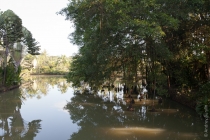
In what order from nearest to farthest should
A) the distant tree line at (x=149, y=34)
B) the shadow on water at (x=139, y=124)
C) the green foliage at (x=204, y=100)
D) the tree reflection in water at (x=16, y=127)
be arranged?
the tree reflection in water at (x=16, y=127), the shadow on water at (x=139, y=124), the distant tree line at (x=149, y=34), the green foliage at (x=204, y=100)

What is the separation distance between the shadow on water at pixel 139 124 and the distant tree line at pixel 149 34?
1.12m

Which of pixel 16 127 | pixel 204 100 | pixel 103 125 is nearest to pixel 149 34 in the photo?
pixel 204 100

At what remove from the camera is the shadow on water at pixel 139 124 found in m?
7.67

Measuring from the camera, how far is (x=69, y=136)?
7.50 metres

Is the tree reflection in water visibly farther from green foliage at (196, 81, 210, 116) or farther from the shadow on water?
green foliage at (196, 81, 210, 116)

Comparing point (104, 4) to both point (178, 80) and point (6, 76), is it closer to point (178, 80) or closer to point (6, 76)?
point (178, 80)

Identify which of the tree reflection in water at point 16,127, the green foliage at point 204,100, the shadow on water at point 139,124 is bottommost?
the tree reflection in water at point 16,127

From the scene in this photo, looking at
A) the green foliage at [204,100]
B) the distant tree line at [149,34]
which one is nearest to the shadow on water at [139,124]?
the green foliage at [204,100]

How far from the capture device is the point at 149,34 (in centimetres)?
820

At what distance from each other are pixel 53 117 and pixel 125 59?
536 cm

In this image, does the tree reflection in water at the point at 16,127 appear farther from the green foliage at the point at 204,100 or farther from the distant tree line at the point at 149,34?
the green foliage at the point at 204,100

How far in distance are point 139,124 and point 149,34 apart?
3.84m

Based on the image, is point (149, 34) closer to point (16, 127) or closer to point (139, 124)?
point (139, 124)

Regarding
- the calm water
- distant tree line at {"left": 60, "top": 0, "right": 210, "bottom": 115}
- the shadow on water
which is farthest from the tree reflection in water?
distant tree line at {"left": 60, "top": 0, "right": 210, "bottom": 115}
